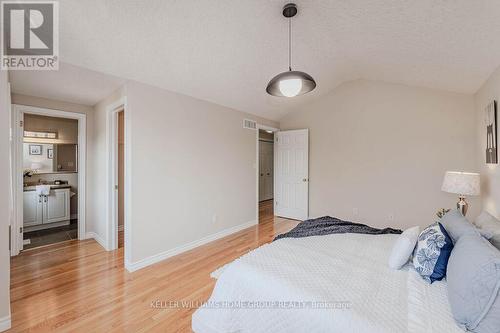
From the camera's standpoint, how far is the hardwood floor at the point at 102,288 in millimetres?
1857

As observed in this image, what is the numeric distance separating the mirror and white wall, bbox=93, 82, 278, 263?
1.64 metres

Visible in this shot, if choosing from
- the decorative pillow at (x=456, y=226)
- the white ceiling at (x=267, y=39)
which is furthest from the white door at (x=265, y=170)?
the decorative pillow at (x=456, y=226)

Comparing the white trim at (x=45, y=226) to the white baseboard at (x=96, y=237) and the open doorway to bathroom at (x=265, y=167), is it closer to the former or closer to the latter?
the white baseboard at (x=96, y=237)

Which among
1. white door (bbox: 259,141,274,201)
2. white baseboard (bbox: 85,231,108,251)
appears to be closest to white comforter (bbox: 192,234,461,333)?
white baseboard (bbox: 85,231,108,251)

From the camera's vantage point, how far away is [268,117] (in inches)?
196

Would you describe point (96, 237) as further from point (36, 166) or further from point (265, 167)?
point (265, 167)

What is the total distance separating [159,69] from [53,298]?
8.40ft

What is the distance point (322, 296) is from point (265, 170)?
20.6 feet

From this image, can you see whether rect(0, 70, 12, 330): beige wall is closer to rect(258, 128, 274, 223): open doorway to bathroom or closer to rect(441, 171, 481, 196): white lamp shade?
rect(441, 171, 481, 196): white lamp shade

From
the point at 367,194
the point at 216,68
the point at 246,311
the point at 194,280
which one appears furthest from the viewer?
the point at 367,194

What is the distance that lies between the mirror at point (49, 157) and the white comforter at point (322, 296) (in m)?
4.71

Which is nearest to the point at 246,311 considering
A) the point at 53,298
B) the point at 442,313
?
the point at 442,313

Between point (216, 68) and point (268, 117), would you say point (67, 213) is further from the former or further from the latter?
point (268, 117)

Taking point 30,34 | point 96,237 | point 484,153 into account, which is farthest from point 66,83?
point 484,153
